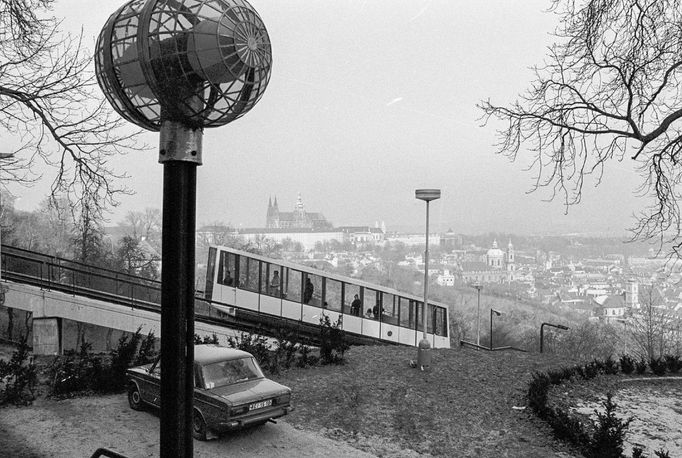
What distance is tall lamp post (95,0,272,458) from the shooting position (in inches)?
74.7

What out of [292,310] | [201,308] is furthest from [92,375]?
[201,308]

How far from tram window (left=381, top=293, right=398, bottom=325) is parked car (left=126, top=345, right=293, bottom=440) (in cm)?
1115

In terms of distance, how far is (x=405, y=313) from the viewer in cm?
2056

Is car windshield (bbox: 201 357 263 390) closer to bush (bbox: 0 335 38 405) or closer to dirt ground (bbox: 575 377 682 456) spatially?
bush (bbox: 0 335 38 405)

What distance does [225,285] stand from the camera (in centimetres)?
1884

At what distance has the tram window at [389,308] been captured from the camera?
1984 centimetres

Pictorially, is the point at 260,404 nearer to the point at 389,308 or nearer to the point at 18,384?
the point at 18,384

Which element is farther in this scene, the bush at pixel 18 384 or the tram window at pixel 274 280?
the tram window at pixel 274 280

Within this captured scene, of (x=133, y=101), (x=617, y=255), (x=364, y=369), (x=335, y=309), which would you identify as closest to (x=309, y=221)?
(x=617, y=255)

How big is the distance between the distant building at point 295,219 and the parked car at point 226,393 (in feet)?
230

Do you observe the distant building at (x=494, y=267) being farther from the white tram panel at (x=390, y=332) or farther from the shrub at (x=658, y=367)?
the shrub at (x=658, y=367)

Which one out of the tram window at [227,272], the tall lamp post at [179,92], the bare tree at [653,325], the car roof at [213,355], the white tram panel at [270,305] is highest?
the tall lamp post at [179,92]

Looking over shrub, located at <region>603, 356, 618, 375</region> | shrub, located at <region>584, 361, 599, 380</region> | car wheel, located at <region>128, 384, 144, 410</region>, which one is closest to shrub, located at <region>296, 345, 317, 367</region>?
car wheel, located at <region>128, 384, 144, 410</region>

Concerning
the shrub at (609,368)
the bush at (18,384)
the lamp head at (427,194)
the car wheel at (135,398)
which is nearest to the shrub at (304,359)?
the car wheel at (135,398)
